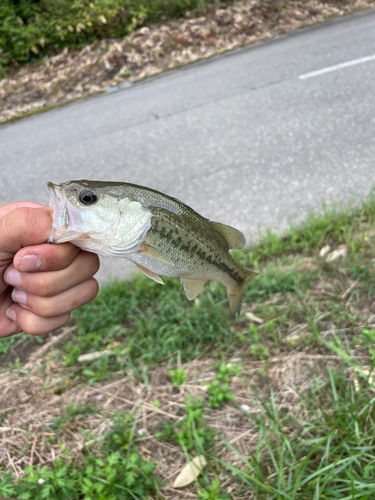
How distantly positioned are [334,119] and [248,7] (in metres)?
5.83

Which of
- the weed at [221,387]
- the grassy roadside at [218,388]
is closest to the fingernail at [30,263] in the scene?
the grassy roadside at [218,388]

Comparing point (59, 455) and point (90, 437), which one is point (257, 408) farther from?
point (59, 455)

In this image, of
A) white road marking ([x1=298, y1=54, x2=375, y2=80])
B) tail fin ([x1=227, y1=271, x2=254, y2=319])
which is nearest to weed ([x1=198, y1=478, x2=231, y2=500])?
tail fin ([x1=227, y1=271, x2=254, y2=319])

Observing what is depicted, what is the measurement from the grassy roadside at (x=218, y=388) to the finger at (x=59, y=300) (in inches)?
35.6

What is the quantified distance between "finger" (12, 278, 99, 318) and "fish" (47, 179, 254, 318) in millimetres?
302

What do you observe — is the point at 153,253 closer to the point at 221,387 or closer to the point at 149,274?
the point at 149,274

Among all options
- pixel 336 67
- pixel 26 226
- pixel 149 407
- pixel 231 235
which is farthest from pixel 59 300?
pixel 336 67

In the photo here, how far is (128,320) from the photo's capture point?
2.91m

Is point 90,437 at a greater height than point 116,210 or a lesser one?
lesser

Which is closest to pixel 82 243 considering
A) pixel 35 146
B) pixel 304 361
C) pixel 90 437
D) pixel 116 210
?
pixel 116 210

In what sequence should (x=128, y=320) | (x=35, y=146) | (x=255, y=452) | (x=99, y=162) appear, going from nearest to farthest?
(x=255, y=452) → (x=128, y=320) → (x=99, y=162) → (x=35, y=146)

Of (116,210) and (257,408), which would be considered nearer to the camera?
(116,210)

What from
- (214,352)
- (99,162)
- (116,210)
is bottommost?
(214,352)

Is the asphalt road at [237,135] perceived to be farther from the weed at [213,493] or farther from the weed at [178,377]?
the weed at [213,493]
